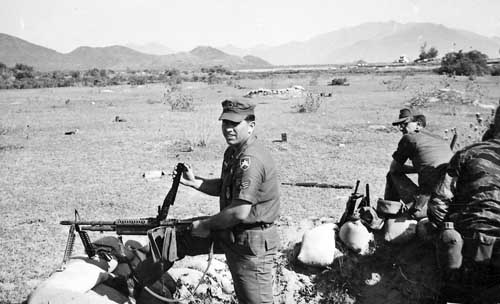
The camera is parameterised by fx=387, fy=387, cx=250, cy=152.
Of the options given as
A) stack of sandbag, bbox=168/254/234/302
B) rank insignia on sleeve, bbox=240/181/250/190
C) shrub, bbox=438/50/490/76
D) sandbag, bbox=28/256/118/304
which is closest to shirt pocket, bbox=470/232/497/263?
rank insignia on sleeve, bbox=240/181/250/190

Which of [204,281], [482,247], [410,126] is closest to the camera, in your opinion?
[482,247]

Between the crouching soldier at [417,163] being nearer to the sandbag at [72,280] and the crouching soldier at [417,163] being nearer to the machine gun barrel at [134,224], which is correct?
the machine gun barrel at [134,224]

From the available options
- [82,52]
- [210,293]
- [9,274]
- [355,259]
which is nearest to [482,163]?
[355,259]

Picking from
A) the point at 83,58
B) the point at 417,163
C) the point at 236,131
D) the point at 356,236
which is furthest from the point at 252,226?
the point at 83,58

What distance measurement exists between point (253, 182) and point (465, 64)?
3517 cm

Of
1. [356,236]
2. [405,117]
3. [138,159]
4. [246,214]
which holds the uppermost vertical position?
[405,117]

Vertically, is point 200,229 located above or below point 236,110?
below

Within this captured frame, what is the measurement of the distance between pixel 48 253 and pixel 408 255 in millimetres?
4181

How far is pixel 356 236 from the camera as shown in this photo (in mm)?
4215

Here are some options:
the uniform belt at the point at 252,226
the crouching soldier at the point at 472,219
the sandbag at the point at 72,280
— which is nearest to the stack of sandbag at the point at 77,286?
the sandbag at the point at 72,280

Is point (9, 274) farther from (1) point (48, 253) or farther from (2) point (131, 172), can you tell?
(2) point (131, 172)

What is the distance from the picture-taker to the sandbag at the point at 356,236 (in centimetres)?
Answer: 421

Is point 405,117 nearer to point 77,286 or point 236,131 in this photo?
point 236,131

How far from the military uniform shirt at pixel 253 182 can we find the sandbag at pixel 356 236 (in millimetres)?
1730
